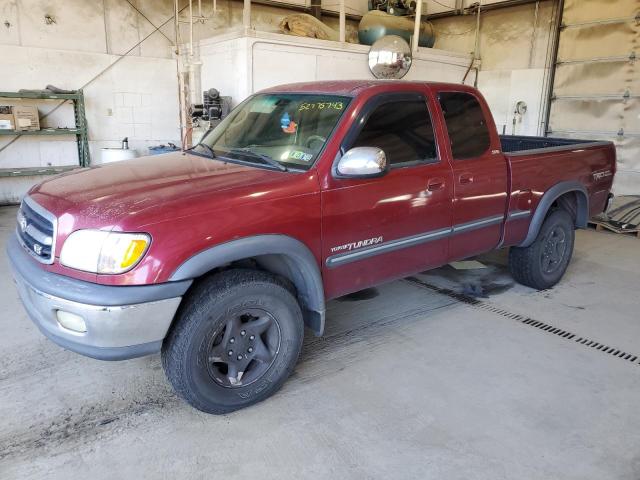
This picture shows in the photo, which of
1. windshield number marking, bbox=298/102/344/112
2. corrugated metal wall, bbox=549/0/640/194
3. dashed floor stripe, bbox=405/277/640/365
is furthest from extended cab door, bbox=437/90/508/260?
corrugated metal wall, bbox=549/0/640/194

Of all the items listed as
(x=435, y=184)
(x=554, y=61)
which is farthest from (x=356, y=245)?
(x=554, y=61)

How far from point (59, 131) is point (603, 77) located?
341 inches

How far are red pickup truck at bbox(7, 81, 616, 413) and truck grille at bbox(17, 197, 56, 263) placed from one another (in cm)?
1

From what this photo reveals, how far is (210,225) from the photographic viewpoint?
2223mm

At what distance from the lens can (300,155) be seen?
2.77m

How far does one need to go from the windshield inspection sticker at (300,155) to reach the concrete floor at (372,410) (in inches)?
49.8

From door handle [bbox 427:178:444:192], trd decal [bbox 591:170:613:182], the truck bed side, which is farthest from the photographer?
trd decal [bbox 591:170:613:182]

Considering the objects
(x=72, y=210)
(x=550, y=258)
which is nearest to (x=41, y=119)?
(x=72, y=210)

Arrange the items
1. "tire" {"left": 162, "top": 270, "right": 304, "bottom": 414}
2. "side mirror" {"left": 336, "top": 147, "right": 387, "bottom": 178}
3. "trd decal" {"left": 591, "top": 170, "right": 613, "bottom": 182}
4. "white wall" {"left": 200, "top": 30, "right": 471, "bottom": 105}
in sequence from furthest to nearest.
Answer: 1. "white wall" {"left": 200, "top": 30, "right": 471, "bottom": 105}
2. "trd decal" {"left": 591, "top": 170, "right": 613, "bottom": 182}
3. "side mirror" {"left": 336, "top": 147, "right": 387, "bottom": 178}
4. "tire" {"left": 162, "top": 270, "right": 304, "bottom": 414}

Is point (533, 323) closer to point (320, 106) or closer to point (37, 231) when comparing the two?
point (320, 106)

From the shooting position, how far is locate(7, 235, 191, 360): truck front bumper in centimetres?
207

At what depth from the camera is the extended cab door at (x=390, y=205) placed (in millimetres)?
2727

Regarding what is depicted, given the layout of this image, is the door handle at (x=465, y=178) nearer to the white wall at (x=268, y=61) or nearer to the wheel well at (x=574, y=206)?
the wheel well at (x=574, y=206)

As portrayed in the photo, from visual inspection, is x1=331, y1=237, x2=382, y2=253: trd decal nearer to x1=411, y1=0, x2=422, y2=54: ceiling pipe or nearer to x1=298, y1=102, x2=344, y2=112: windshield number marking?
x1=298, y1=102, x2=344, y2=112: windshield number marking
